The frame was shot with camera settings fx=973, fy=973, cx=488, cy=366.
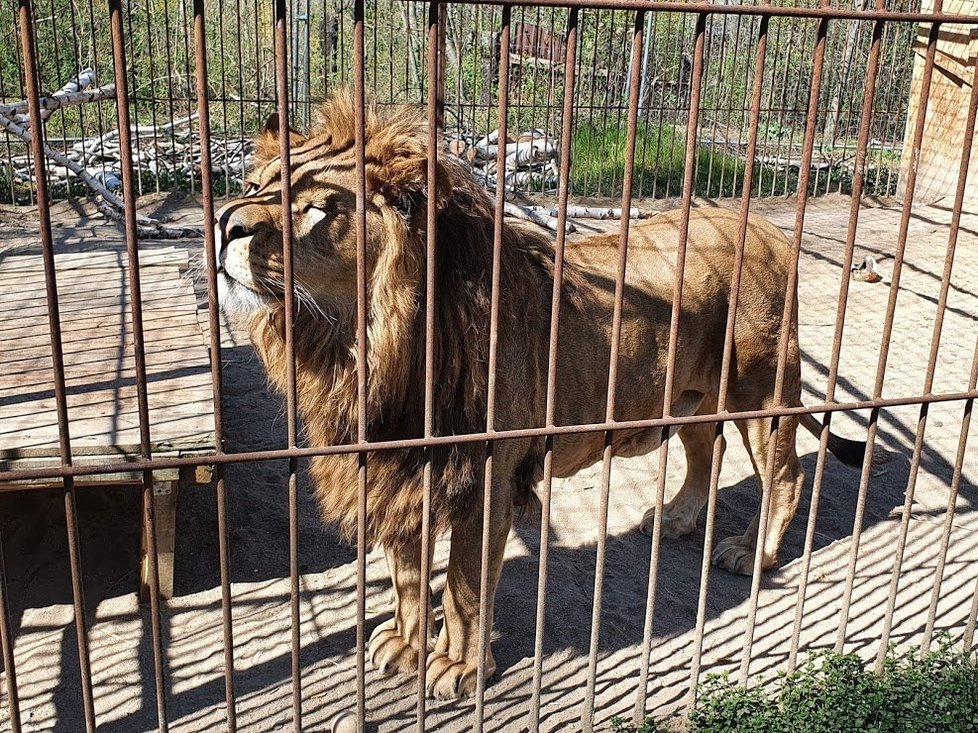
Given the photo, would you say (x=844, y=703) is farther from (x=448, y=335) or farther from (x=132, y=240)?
(x=132, y=240)

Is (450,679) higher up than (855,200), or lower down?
lower down

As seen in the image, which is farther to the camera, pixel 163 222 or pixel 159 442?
pixel 163 222

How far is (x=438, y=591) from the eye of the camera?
3.69m

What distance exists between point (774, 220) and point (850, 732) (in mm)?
8329

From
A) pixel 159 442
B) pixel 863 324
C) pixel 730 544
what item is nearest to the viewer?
pixel 159 442

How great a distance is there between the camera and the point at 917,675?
2.92 m

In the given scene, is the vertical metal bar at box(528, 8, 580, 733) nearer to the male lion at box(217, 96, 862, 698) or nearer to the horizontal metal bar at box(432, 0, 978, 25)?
the horizontal metal bar at box(432, 0, 978, 25)

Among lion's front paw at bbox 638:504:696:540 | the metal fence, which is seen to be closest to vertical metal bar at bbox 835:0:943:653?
the metal fence

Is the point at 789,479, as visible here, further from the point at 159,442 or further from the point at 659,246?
the point at 159,442

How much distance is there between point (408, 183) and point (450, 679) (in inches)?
61.6

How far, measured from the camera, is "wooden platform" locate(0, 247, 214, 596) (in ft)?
10.2

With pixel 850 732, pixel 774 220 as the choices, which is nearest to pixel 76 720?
pixel 850 732

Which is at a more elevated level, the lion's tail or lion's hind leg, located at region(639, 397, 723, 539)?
the lion's tail

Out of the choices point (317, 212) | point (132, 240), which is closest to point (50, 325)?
point (132, 240)
